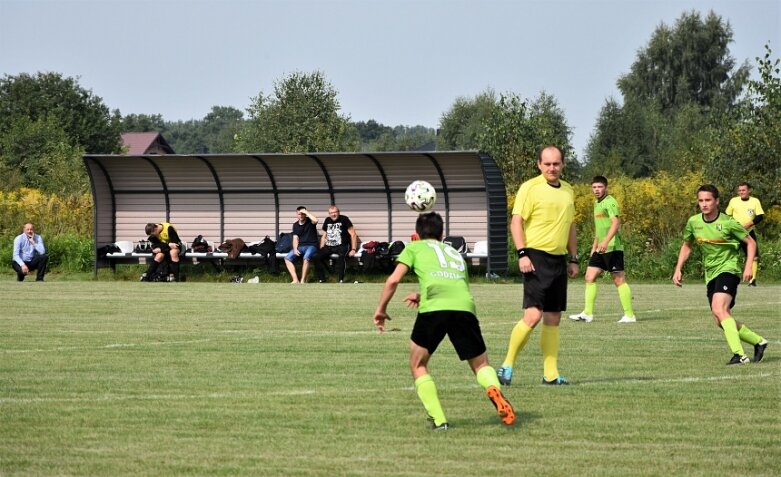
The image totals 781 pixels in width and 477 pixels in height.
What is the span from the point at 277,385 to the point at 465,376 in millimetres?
1739

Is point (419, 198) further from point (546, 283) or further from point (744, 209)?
point (744, 209)

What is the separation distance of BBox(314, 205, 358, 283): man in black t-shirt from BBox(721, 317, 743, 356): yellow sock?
16.3m

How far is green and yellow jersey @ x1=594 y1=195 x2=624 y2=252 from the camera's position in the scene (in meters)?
17.3

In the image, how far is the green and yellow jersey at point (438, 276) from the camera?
319 inches

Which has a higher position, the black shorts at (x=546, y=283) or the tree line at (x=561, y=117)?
the tree line at (x=561, y=117)

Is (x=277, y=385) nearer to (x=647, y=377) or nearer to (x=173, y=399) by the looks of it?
(x=173, y=399)

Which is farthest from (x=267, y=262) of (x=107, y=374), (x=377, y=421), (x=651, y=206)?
(x=377, y=421)

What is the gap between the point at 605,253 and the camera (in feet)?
57.3

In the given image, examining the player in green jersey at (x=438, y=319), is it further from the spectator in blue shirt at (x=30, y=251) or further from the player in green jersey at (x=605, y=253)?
the spectator in blue shirt at (x=30, y=251)


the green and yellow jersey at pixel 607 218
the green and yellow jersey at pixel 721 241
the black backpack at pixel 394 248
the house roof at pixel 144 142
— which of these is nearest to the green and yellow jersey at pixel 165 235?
the black backpack at pixel 394 248

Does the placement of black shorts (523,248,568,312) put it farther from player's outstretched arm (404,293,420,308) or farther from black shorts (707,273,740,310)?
black shorts (707,273,740,310)

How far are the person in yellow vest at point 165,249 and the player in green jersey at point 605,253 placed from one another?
13.3 meters

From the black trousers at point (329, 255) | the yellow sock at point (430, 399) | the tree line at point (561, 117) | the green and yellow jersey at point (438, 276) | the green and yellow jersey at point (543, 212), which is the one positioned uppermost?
the tree line at point (561, 117)

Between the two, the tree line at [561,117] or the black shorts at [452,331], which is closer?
the black shorts at [452,331]
